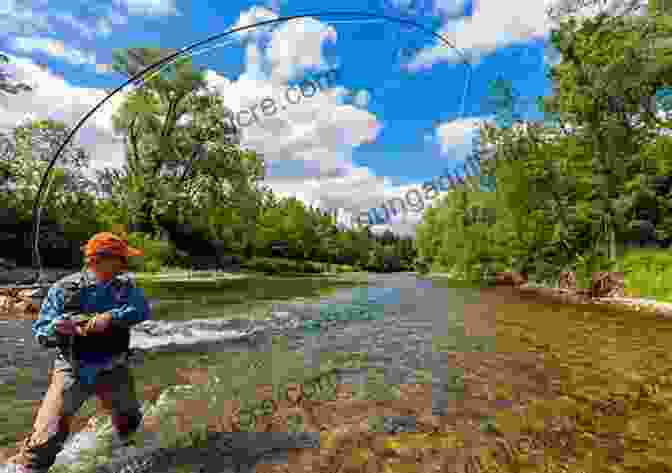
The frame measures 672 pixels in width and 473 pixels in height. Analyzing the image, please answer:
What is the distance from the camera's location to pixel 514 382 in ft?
21.7

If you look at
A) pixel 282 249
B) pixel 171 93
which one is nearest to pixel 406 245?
pixel 282 249

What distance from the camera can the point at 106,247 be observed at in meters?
3.62

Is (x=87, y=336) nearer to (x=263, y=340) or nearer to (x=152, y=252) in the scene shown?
(x=263, y=340)

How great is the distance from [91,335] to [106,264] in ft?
Answer: 2.24

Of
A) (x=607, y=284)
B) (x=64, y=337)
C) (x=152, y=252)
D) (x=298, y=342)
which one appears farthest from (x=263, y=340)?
(x=152, y=252)

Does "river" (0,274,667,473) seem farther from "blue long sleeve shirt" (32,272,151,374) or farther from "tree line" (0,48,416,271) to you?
"tree line" (0,48,416,271)

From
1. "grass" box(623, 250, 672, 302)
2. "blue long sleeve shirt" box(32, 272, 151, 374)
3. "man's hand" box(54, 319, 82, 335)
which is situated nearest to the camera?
"man's hand" box(54, 319, 82, 335)

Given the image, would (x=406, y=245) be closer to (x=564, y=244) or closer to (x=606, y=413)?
(x=564, y=244)

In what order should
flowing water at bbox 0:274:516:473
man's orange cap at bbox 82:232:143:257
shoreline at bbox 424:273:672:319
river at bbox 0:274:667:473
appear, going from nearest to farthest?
1. man's orange cap at bbox 82:232:143:257
2. flowing water at bbox 0:274:516:473
3. river at bbox 0:274:667:473
4. shoreline at bbox 424:273:672:319

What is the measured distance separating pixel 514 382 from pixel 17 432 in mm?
7355

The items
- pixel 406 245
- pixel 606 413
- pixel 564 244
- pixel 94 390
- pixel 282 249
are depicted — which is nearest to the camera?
pixel 94 390

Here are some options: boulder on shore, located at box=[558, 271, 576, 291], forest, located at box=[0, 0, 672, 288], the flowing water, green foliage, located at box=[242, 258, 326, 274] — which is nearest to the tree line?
forest, located at box=[0, 0, 672, 288]

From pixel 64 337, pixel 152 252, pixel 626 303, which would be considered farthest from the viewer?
pixel 152 252

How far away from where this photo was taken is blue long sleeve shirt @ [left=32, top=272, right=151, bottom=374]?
3369mm
